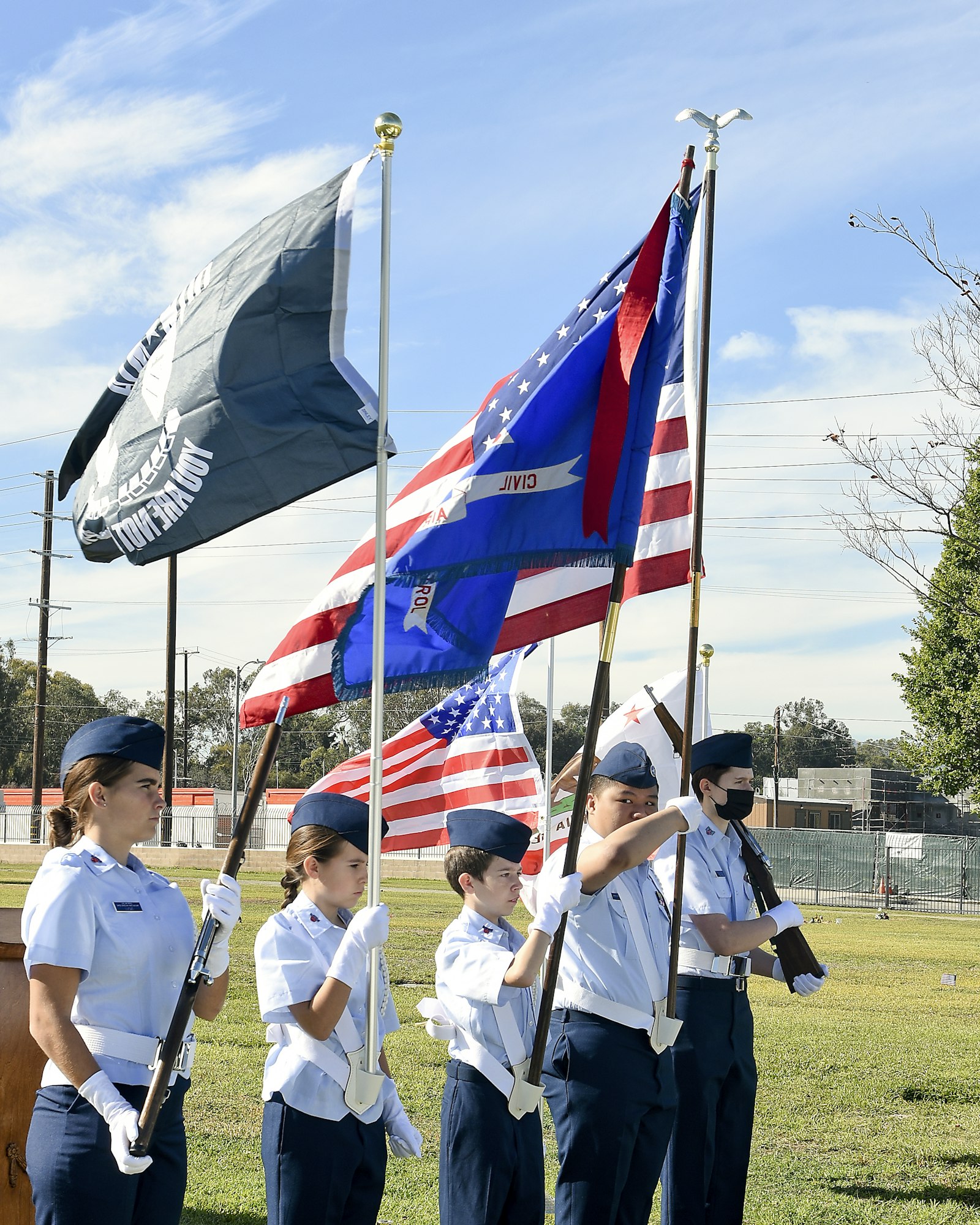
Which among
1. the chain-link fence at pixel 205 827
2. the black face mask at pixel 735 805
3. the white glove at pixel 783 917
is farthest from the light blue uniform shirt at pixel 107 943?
the chain-link fence at pixel 205 827

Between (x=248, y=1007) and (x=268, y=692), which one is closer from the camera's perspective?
(x=268, y=692)

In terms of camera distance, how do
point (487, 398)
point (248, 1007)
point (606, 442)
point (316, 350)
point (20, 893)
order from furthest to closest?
point (20, 893) → point (248, 1007) → point (487, 398) → point (606, 442) → point (316, 350)

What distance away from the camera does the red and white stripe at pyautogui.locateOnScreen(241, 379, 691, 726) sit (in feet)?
15.3

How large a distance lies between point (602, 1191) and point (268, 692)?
80.7 inches

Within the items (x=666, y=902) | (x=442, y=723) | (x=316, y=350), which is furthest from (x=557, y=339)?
(x=442, y=723)

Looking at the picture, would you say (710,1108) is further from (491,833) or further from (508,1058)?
(491,833)

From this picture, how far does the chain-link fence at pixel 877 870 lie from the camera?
4106cm

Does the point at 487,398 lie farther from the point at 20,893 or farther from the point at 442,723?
the point at 20,893

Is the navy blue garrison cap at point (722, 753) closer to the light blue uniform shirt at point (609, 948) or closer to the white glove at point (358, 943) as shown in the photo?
the light blue uniform shirt at point (609, 948)

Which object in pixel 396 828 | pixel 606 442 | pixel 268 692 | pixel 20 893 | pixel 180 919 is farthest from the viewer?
pixel 20 893

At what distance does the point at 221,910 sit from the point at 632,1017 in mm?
1676

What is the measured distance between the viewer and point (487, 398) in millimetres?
5266

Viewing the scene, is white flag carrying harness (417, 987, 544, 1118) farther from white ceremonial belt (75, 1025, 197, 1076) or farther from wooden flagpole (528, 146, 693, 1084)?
white ceremonial belt (75, 1025, 197, 1076)

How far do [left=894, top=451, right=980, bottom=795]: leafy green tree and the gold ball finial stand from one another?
32.6 m
